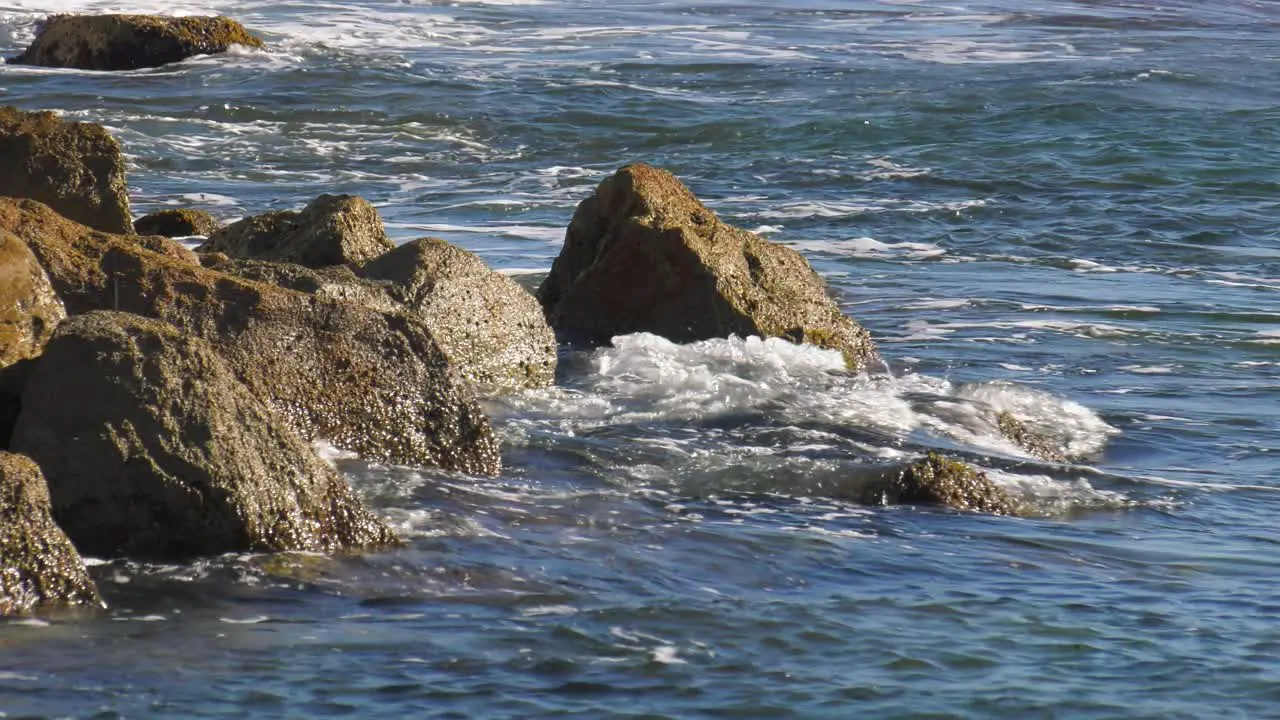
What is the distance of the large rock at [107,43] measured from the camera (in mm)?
Result: 22453

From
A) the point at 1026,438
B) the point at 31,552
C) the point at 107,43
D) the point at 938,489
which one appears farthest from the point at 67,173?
the point at 107,43

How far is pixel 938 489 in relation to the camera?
616 cm

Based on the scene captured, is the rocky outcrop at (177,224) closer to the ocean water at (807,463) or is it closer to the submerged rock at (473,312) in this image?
the ocean water at (807,463)

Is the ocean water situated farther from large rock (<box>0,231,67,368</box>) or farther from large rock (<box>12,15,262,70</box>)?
large rock (<box>12,15,262,70</box>)

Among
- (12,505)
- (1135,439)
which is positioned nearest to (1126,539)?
(1135,439)

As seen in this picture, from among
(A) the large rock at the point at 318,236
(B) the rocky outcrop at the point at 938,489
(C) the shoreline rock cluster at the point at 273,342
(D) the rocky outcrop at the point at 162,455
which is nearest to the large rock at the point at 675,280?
(C) the shoreline rock cluster at the point at 273,342

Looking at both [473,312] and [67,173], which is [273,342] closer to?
[473,312]

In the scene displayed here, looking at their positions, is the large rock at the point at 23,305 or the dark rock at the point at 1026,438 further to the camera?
the dark rock at the point at 1026,438

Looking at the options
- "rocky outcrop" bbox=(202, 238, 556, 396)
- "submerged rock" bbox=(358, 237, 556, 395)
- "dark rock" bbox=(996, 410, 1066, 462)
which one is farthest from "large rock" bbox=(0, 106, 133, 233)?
"dark rock" bbox=(996, 410, 1066, 462)

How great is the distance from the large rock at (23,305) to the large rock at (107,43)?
17.8 metres

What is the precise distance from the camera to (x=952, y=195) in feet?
49.3

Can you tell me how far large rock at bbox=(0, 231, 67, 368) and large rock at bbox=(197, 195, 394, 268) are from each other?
96.5 inches

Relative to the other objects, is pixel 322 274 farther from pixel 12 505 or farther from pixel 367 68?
pixel 367 68

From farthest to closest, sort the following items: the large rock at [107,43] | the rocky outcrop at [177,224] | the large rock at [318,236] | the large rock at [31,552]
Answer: the large rock at [107,43]
the rocky outcrop at [177,224]
the large rock at [318,236]
the large rock at [31,552]
